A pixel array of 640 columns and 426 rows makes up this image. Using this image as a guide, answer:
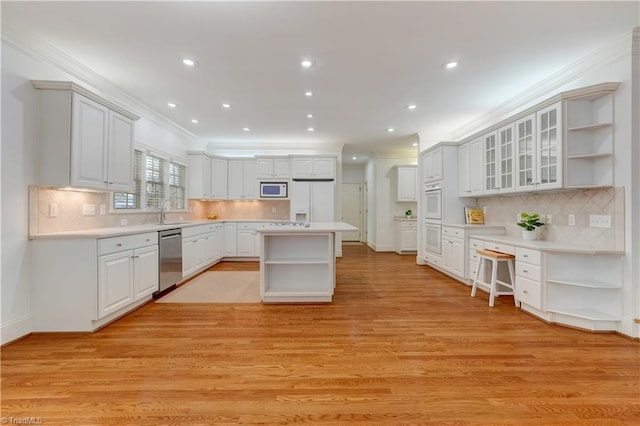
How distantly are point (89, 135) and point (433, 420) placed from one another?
13.2 ft

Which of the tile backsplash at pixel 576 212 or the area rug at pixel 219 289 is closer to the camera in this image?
the tile backsplash at pixel 576 212

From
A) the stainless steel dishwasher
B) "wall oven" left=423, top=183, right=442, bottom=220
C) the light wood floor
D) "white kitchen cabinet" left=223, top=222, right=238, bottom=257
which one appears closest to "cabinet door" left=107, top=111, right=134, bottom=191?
the stainless steel dishwasher

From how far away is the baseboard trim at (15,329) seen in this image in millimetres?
2570

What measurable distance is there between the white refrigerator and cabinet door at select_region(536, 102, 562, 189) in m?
4.07

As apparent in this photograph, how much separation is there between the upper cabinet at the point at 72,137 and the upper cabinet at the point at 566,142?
5098mm

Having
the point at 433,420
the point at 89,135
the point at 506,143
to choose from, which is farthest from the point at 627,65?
the point at 89,135

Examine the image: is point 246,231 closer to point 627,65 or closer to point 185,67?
point 185,67

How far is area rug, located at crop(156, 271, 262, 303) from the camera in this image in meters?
3.96

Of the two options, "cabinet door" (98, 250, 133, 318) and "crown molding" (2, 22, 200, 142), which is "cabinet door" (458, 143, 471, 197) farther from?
"crown molding" (2, 22, 200, 142)

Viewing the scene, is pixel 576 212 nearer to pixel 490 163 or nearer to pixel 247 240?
pixel 490 163

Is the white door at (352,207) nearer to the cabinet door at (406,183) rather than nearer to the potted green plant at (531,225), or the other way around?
the cabinet door at (406,183)

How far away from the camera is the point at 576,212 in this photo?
10.9 feet

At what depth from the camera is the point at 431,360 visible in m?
2.34

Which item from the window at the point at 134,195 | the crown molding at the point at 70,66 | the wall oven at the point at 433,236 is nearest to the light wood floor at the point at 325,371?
the window at the point at 134,195
